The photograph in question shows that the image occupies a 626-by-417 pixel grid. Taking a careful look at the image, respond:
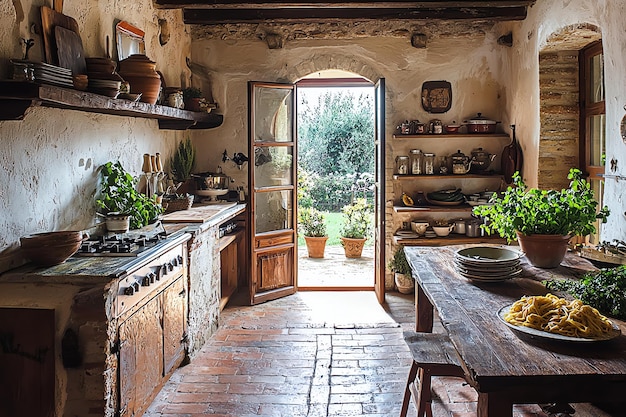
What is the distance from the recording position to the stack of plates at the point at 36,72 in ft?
8.40

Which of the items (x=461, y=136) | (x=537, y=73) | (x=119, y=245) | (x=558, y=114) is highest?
(x=537, y=73)

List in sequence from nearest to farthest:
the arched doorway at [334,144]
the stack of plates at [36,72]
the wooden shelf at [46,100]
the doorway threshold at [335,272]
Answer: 1. the wooden shelf at [46,100]
2. the stack of plates at [36,72]
3. the doorway threshold at [335,272]
4. the arched doorway at [334,144]

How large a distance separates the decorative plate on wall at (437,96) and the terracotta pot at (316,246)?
9.10 feet

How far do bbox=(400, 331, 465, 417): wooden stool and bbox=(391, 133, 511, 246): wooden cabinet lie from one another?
2.84 metres

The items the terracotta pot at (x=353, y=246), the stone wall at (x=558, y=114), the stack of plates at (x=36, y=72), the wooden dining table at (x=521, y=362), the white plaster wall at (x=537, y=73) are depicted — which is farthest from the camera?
the terracotta pot at (x=353, y=246)

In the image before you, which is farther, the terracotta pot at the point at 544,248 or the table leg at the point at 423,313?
the table leg at the point at 423,313

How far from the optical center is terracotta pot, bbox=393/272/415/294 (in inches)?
226

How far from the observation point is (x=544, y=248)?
2744 millimetres

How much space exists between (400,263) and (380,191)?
0.81 metres

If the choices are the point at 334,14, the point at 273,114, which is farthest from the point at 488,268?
the point at 334,14

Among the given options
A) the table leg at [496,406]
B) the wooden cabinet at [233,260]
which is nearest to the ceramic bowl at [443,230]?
the wooden cabinet at [233,260]

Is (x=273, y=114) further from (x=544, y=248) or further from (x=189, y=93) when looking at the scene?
(x=544, y=248)

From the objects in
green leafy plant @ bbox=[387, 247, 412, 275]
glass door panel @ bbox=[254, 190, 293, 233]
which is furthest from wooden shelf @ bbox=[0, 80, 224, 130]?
green leafy plant @ bbox=[387, 247, 412, 275]

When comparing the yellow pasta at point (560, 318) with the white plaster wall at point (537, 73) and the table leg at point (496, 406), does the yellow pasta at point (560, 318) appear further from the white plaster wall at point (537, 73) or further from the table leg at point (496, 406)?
the white plaster wall at point (537, 73)
